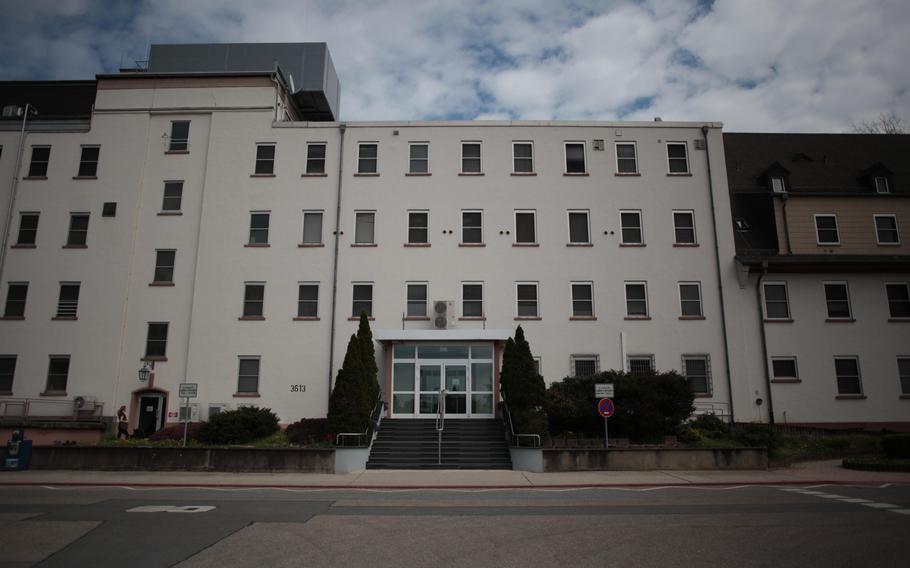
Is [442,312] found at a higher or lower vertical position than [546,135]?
lower

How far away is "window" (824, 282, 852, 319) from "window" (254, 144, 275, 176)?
25.3 m

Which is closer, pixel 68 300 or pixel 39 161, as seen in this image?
pixel 68 300

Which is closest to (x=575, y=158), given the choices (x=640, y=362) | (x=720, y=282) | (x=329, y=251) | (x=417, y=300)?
(x=720, y=282)

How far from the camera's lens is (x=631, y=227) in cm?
2664

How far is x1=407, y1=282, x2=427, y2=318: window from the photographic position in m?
25.5

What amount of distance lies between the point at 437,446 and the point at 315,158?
575 inches

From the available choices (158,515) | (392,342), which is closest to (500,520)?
(158,515)

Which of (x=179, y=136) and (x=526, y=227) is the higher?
(x=179, y=136)

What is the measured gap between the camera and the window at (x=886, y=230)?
1060 inches

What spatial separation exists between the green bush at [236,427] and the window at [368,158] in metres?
11.6

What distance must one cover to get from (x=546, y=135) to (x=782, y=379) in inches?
577

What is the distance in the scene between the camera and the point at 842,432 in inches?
907

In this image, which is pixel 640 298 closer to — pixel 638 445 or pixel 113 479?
pixel 638 445

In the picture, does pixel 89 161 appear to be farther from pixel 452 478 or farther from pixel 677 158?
pixel 677 158
